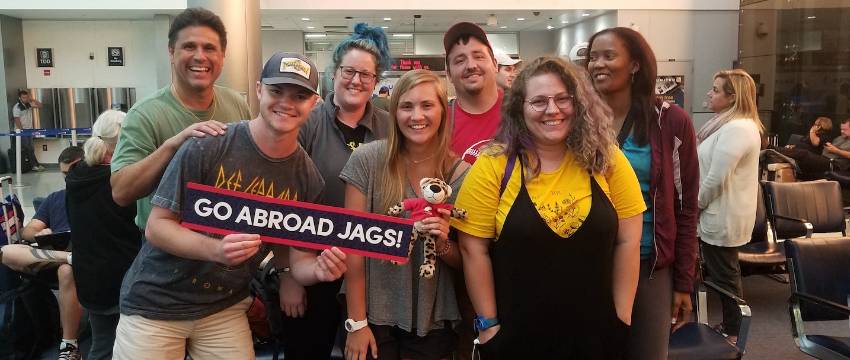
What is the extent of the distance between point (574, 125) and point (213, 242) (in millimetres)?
1127

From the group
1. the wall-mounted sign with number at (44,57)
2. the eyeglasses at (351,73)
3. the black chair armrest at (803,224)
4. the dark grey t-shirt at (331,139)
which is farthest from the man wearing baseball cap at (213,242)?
the wall-mounted sign with number at (44,57)

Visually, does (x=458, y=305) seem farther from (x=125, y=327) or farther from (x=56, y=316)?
(x=56, y=316)

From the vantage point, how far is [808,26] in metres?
9.91

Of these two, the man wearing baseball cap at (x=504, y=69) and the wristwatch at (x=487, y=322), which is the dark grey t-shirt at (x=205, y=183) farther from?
the man wearing baseball cap at (x=504, y=69)

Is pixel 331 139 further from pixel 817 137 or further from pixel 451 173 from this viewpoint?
pixel 817 137

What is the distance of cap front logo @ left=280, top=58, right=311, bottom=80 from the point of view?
187 centimetres

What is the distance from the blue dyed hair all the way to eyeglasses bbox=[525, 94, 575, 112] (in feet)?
3.19

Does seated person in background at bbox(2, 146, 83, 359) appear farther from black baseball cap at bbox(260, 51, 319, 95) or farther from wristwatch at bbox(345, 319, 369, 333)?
black baseball cap at bbox(260, 51, 319, 95)

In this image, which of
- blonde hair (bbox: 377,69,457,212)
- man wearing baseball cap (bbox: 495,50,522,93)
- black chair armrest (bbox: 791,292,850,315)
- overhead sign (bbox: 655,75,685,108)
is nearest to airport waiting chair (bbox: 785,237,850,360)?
black chair armrest (bbox: 791,292,850,315)

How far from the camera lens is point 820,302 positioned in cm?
289

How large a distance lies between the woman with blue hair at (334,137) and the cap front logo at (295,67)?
0.50 m

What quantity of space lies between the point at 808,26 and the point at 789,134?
174 cm

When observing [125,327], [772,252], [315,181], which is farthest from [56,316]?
[772,252]

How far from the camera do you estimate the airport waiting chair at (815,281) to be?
3109 mm
